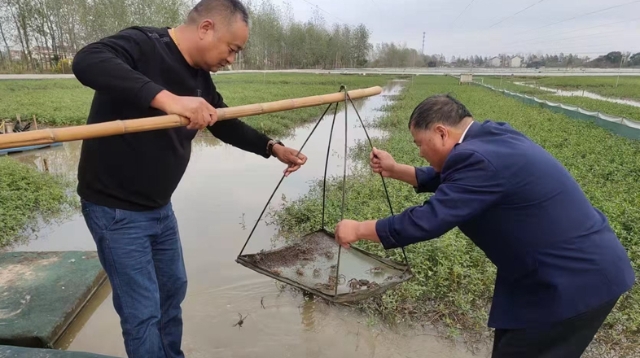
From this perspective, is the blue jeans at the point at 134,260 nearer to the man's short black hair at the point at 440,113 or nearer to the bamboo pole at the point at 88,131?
the bamboo pole at the point at 88,131

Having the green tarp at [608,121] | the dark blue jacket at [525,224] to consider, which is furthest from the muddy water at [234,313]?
the green tarp at [608,121]

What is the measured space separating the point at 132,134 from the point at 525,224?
1.44 m

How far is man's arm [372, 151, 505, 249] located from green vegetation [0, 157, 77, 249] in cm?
453

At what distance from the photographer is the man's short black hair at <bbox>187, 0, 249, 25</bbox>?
1.59 meters

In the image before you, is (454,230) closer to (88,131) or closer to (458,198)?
(458,198)

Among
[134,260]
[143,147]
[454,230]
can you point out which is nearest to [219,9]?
[143,147]

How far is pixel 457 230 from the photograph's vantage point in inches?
162

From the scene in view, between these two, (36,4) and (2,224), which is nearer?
(2,224)

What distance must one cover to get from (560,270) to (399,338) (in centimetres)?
160

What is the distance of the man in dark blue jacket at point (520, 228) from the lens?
4.51ft

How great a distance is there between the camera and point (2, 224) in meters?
4.46

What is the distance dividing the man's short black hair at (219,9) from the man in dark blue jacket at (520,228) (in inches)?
30.8

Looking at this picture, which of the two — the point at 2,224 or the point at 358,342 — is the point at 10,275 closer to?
the point at 2,224

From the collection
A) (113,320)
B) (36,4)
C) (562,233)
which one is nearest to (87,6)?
(36,4)
